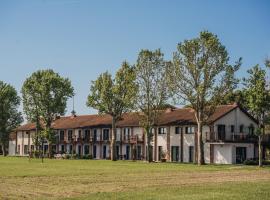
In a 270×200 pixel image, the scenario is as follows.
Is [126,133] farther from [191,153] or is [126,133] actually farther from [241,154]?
[241,154]

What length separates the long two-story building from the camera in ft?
213

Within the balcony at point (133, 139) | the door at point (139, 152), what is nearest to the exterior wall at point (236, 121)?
the balcony at point (133, 139)

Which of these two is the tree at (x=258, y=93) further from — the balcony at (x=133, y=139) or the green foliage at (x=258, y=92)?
the balcony at (x=133, y=139)

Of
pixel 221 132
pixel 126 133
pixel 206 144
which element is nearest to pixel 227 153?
pixel 206 144

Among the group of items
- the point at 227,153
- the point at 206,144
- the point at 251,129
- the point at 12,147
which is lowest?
the point at 227,153

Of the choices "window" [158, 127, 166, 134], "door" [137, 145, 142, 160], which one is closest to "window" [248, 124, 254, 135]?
"window" [158, 127, 166, 134]

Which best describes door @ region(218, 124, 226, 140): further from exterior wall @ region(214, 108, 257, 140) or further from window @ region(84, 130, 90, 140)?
window @ region(84, 130, 90, 140)

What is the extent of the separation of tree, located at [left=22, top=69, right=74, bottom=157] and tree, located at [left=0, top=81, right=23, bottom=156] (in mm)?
12576

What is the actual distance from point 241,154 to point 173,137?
10054 mm

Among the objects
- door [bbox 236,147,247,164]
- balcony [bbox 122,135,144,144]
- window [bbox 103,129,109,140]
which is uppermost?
window [bbox 103,129,109,140]

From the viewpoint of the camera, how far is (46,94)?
79.5 meters

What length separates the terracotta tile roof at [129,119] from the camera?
222ft

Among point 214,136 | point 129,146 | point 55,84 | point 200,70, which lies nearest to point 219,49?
point 200,70

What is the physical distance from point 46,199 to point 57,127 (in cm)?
7324
